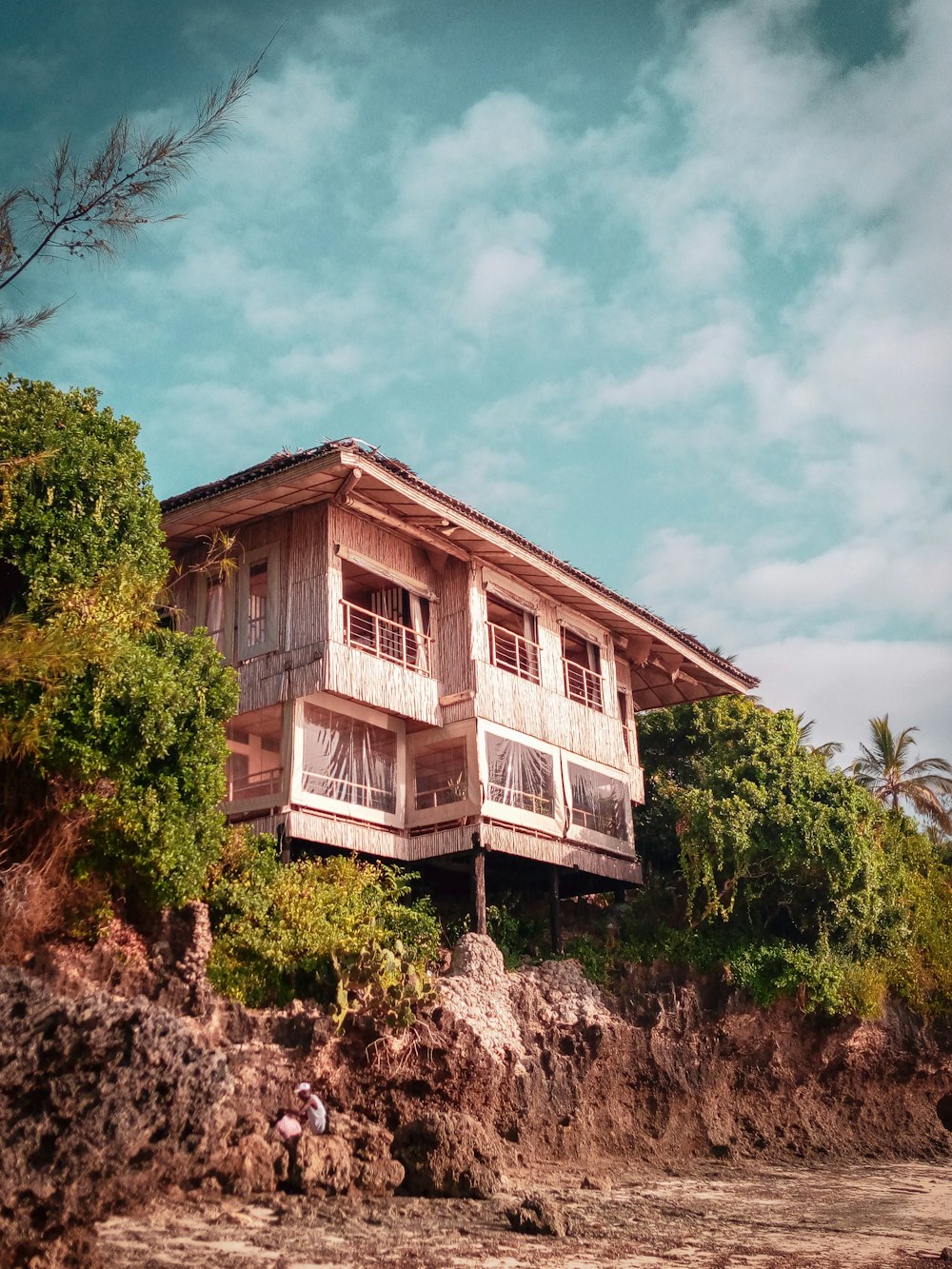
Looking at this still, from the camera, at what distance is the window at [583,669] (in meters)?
25.9

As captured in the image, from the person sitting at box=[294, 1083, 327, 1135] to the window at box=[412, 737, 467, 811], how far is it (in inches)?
261

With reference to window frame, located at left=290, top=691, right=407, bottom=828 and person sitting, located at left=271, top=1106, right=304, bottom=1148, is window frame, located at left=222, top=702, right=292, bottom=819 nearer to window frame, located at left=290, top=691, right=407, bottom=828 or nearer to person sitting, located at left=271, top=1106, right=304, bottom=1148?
window frame, located at left=290, top=691, right=407, bottom=828

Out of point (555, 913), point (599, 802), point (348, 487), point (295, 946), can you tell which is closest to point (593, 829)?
point (599, 802)

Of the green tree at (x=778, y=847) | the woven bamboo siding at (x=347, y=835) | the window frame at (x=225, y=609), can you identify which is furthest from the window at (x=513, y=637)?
the window frame at (x=225, y=609)

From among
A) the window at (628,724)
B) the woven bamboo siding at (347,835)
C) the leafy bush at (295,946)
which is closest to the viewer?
the leafy bush at (295,946)

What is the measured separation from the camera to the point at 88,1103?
13.1 meters

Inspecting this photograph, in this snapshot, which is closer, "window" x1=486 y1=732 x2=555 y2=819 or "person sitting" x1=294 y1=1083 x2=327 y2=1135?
"person sitting" x1=294 y1=1083 x2=327 y2=1135

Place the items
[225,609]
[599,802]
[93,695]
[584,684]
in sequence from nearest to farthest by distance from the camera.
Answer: [93,695], [225,609], [599,802], [584,684]

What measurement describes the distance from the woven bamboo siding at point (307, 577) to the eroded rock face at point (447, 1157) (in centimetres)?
794

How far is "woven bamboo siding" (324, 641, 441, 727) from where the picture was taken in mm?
21141

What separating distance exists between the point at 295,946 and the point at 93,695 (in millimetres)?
4847

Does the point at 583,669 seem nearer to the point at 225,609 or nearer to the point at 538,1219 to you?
the point at 225,609

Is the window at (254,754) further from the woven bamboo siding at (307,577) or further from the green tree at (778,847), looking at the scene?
the green tree at (778,847)

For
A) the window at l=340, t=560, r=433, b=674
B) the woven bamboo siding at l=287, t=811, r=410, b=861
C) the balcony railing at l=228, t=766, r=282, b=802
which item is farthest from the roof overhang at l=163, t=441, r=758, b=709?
the woven bamboo siding at l=287, t=811, r=410, b=861
